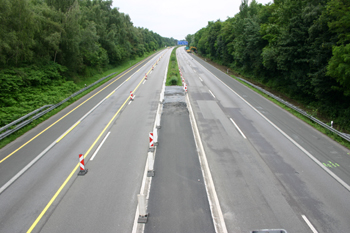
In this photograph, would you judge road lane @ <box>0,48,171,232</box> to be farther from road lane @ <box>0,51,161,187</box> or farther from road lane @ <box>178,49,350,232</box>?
road lane @ <box>178,49,350,232</box>

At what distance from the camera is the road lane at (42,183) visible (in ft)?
22.4

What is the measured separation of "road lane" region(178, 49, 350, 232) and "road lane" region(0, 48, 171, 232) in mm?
6543

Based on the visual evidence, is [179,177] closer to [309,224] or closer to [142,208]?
[142,208]

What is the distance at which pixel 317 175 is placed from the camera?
9.06m

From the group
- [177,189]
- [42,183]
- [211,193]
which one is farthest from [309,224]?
[42,183]

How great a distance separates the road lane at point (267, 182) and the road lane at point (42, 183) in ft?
21.5

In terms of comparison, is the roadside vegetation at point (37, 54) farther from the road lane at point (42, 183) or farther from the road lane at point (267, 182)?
the road lane at point (267, 182)

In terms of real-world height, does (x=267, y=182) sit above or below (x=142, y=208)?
below

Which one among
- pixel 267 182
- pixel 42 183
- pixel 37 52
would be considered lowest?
pixel 42 183

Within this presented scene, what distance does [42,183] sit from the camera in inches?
340

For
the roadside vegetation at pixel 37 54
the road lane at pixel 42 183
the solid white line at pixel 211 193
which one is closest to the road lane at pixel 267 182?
the solid white line at pixel 211 193

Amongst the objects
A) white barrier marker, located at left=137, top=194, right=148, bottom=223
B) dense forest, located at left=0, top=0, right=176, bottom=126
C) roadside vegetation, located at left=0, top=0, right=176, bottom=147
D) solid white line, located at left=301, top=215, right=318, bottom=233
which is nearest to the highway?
solid white line, located at left=301, top=215, right=318, bottom=233

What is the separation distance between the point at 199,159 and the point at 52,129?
1081cm

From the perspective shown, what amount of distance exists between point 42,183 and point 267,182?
9.45 m
